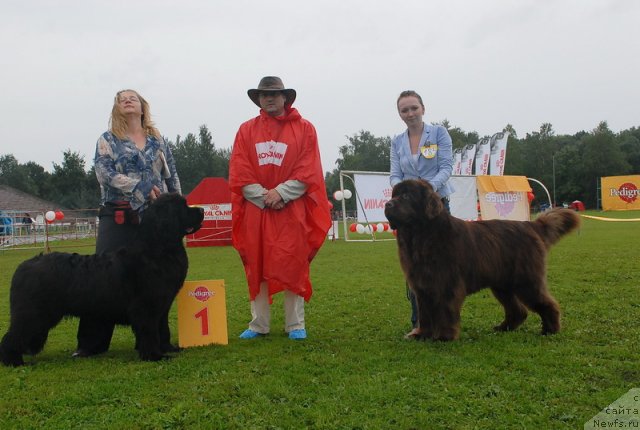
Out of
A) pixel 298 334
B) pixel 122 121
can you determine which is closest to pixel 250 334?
pixel 298 334

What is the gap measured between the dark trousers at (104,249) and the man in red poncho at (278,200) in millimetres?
1128

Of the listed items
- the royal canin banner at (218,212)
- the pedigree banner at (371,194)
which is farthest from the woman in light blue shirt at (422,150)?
the royal canin banner at (218,212)

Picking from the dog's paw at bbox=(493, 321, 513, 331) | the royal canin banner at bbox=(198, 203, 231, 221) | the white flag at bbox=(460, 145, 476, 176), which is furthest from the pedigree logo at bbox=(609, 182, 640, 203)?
the dog's paw at bbox=(493, 321, 513, 331)

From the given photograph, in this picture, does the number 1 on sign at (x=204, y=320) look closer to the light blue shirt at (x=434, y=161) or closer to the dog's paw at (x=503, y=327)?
the light blue shirt at (x=434, y=161)

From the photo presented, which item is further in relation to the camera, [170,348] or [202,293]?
[202,293]

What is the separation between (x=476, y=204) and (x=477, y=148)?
1159cm

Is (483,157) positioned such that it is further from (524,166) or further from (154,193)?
(524,166)

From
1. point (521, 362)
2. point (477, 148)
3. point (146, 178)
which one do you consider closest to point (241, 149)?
point (146, 178)

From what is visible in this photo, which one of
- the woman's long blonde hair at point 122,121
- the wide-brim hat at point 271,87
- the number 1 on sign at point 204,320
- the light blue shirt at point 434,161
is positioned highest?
the wide-brim hat at point 271,87

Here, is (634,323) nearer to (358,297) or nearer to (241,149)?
(358,297)

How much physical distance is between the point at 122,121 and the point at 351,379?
3277 mm

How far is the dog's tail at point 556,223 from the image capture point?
532cm

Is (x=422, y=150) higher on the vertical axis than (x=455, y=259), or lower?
higher

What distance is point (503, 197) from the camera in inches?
774
